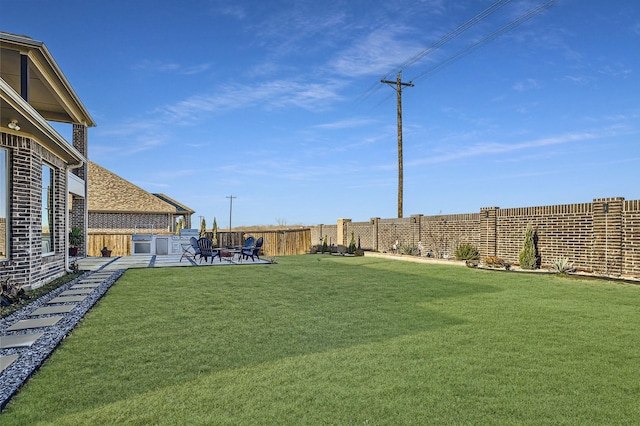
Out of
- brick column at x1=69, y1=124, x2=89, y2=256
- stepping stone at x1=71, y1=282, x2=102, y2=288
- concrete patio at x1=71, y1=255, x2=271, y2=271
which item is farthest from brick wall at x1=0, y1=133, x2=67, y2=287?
brick column at x1=69, y1=124, x2=89, y2=256

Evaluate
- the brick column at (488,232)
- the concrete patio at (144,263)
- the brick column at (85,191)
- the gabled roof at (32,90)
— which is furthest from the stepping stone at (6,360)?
the brick column at (85,191)

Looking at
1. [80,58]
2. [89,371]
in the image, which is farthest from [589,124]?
[80,58]

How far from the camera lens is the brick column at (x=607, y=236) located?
975 centimetres

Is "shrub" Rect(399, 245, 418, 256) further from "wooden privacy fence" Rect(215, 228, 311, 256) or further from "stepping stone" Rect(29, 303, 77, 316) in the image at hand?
"stepping stone" Rect(29, 303, 77, 316)

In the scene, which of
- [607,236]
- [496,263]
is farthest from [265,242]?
[607,236]

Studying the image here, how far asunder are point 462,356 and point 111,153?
18876 mm

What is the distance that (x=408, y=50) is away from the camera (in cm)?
1919

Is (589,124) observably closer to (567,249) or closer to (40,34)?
(567,249)

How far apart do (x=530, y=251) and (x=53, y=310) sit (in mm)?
12068

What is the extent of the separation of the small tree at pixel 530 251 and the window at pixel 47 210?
43.1 ft

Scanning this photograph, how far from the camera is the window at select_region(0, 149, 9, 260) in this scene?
23.9ft

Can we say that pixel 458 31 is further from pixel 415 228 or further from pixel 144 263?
pixel 144 263

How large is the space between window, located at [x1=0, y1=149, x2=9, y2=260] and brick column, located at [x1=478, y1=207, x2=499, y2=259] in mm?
13350

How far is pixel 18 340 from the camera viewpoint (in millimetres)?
4332
